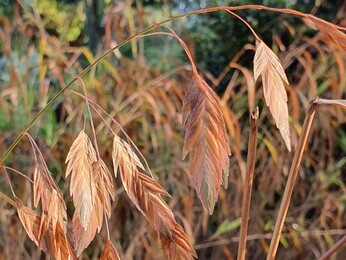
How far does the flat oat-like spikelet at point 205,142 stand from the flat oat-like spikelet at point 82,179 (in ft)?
0.25

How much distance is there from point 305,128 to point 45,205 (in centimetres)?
20

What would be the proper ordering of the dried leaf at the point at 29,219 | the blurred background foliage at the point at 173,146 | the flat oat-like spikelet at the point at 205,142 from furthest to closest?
the blurred background foliage at the point at 173,146 < the dried leaf at the point at 29,219 < the flat oat-like spikelet at the point at 205,142

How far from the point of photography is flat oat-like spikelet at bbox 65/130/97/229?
0.42 metres

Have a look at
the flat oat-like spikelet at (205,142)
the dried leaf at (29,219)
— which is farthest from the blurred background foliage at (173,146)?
the flat oat-like spikelet at (205,142)

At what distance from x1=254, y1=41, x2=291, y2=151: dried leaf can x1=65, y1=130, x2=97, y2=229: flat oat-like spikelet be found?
0.43ft

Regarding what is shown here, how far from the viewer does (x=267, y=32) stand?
3666mm

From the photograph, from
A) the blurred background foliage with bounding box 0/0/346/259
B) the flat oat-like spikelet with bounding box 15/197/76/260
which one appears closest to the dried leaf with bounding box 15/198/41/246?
the flat oat-like spikelet with bounding box 15/197/76/260

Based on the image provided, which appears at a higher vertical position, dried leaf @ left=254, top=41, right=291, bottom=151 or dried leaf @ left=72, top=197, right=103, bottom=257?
dried leaf @ left=254, top=41, right=291, bottom=151

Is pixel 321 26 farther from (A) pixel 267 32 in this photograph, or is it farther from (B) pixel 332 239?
(A) pixel 267 32

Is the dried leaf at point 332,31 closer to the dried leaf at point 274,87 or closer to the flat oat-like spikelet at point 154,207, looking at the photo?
the dried leaf at point 274,87

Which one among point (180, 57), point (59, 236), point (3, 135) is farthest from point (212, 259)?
point (180, 57)

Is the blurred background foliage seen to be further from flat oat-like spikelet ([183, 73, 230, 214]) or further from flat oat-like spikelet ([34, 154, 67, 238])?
flat oat-like spikelet ([183, 73, 230, 214])

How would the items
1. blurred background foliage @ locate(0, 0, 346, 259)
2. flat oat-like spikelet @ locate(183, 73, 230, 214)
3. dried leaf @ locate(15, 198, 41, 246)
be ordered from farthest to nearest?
blurred background foliage @ locate(0, 0, 346, 259)
dried leaf @ locate(15, 198, 41, 246)
flat oat-like spikelet @ locate(183, 73, 230, 214)

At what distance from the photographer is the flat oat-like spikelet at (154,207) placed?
444mm
